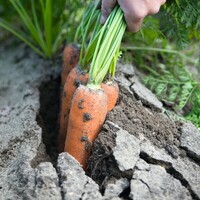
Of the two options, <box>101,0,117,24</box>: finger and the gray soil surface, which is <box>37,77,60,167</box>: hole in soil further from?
<box>101,0,117,24</box>: finger

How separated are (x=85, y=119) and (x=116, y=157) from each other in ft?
1.01

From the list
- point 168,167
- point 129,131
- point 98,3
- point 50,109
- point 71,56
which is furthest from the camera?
point 50,109

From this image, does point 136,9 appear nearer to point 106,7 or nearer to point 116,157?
point 106,7

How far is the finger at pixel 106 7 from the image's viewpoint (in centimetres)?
236

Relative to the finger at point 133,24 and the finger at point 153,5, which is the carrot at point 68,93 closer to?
the finger at point 133,24

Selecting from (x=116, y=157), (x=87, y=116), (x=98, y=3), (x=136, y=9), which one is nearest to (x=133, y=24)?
(x=136, y=9)

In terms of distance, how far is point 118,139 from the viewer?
2.19m

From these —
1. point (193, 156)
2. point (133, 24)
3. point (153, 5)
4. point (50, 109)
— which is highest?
point (153, 5)

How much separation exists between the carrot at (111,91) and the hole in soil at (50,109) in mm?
521

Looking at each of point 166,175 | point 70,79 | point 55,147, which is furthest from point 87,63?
point 166,175

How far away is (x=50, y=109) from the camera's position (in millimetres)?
2996

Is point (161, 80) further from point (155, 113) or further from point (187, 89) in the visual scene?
point (155, 113)

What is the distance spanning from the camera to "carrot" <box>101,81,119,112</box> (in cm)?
238

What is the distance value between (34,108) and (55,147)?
0.30 metres
